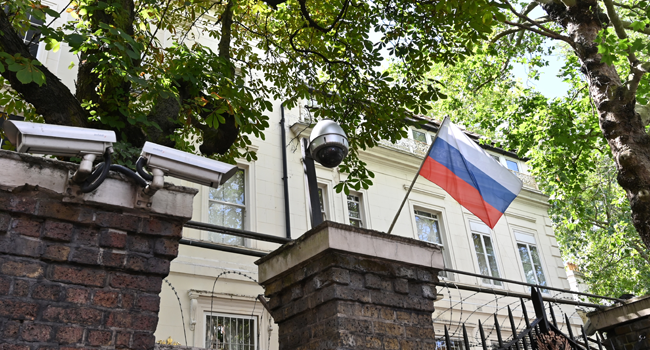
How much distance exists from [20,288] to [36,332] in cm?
23

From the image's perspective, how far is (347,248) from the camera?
3.38 metres

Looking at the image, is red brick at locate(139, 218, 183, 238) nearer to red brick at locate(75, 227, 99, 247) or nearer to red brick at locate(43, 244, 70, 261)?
red brick at locate(75, 227, 99, 247)

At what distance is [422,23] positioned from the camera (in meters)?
8.12

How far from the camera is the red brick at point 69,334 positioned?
2.54 metres

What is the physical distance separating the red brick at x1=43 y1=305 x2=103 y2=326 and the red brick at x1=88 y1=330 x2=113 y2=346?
0.15 feet

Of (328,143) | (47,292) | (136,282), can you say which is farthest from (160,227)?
(328,143)

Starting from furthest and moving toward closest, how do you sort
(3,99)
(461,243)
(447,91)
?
(461,243) < (447,91) < (3,99)

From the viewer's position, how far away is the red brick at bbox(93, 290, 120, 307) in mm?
2709

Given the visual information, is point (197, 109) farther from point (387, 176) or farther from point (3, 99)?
point (387, 176)

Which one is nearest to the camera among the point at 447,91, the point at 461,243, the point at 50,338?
the point at 50,338

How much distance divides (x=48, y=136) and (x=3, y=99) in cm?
474

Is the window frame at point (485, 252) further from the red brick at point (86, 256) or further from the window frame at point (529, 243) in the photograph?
the red brick at point (86, 256)

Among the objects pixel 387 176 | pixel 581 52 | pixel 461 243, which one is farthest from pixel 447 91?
pixel 581 52

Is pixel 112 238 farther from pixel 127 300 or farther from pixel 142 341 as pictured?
pixel 142 341
